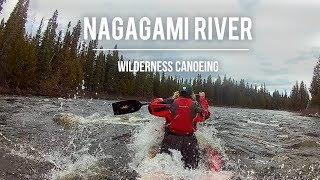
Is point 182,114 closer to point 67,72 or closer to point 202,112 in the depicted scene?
point 202,112

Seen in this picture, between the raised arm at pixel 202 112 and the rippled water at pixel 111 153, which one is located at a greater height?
the raised arm at pixel 202 112

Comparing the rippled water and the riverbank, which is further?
the riverbank

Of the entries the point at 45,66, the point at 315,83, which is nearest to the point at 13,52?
the point at 45,66

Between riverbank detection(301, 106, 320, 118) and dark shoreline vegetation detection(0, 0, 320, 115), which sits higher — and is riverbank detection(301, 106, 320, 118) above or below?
below

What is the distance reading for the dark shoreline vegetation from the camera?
44.1 m

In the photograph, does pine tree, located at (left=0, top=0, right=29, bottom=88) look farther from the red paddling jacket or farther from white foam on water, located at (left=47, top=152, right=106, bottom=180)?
the red paddling jacket

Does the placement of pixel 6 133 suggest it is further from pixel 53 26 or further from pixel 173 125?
pixel 53 26

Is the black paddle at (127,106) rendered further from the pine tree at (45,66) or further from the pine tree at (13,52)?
the pine tree at (45,66)

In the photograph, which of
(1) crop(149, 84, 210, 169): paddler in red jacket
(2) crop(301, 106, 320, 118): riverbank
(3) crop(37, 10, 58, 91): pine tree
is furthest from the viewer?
(2) crop(301, 106, 320, 118): riverbank

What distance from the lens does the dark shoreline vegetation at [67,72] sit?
4409 cm

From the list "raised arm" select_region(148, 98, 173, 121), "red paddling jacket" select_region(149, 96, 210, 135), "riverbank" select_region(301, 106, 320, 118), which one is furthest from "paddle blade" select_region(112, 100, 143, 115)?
"riverbank" select_region(301, 106, 320, 118)

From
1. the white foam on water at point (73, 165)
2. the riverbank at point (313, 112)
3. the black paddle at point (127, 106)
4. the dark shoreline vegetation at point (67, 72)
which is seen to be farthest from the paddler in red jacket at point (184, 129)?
the riverbank at point (313, 112)

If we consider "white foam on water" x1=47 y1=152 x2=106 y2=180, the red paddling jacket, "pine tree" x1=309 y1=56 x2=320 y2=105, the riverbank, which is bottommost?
"white foam on water" x1=47 y1=152 x2=106 y2=180

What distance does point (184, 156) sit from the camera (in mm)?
7062
